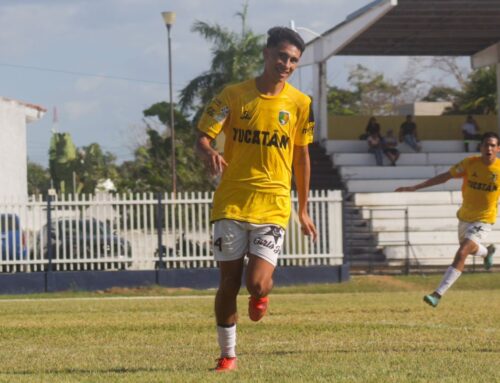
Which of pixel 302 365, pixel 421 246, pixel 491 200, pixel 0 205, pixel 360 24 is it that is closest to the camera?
pixel 302 365

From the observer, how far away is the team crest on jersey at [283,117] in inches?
339

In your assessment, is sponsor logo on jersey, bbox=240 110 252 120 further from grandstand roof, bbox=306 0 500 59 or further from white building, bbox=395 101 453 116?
white building, bbox=395 101 453 116

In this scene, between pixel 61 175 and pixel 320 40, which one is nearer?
pixel 320 40

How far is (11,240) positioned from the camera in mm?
26703

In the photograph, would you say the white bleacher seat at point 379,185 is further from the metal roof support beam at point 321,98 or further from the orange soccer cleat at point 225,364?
the orange soccer cleat at point 225,364

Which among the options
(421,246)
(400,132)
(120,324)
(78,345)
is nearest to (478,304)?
(120,324)

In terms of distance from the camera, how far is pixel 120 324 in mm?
14016

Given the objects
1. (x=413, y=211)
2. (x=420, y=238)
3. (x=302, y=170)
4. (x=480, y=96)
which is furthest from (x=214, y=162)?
(x=480, y=96)

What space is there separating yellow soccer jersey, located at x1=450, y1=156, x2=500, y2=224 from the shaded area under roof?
21098 millimetres

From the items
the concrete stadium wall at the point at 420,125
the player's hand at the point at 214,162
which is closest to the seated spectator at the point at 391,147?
the concrete stadium wall at the point at 420,125

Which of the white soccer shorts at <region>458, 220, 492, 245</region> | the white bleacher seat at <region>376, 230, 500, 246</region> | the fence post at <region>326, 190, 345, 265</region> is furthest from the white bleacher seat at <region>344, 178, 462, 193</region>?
the white soccer shorts at <region>458, 220, 492, 245</region>

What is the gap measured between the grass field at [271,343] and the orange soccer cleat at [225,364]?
88 millimetres

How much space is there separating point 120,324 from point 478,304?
19.3ft

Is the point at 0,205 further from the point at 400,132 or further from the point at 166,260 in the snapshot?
the point at 400,132
